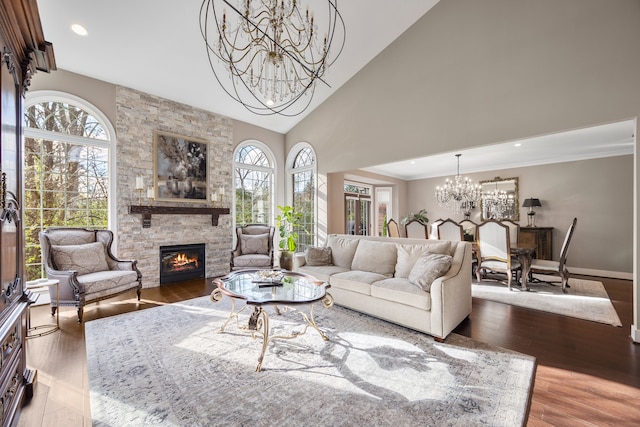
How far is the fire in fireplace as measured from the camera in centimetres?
500

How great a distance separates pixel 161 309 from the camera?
3.62 metres

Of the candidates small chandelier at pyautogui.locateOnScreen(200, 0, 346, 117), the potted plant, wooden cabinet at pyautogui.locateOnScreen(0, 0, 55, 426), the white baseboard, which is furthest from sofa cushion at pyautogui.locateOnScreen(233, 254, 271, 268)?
the white baseboard

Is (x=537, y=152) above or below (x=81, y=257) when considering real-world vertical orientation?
above

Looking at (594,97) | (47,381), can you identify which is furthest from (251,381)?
(594,97)

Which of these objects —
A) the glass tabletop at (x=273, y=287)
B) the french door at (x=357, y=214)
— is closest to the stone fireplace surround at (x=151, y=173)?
the glass tabletop at (x=273, y=287)

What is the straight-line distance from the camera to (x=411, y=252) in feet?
11.6

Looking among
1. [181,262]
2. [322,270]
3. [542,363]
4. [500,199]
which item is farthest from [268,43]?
[500,199]

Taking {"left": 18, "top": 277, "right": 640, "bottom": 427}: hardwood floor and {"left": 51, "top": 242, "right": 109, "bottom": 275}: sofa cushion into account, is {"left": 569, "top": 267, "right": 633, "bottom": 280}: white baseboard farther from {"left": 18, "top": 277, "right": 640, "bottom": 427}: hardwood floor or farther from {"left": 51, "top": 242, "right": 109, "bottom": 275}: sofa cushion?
{"left": 51, "top": 242, "right": 109, "bottom": 275}: sofa cushion

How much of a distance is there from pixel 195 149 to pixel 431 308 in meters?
5.00

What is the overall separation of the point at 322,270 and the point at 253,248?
209cm

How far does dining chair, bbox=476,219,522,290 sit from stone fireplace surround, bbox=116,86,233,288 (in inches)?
197

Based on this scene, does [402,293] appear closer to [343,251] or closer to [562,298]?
[343,251]

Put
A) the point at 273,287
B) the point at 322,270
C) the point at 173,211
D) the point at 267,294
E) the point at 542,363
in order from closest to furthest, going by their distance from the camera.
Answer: the point at 542,363 < the point at 267,294 < the point at 273,287 < the point at 322,270 < the point at 173,211

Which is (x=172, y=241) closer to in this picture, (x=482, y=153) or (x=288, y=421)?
(x=288, y=421)
